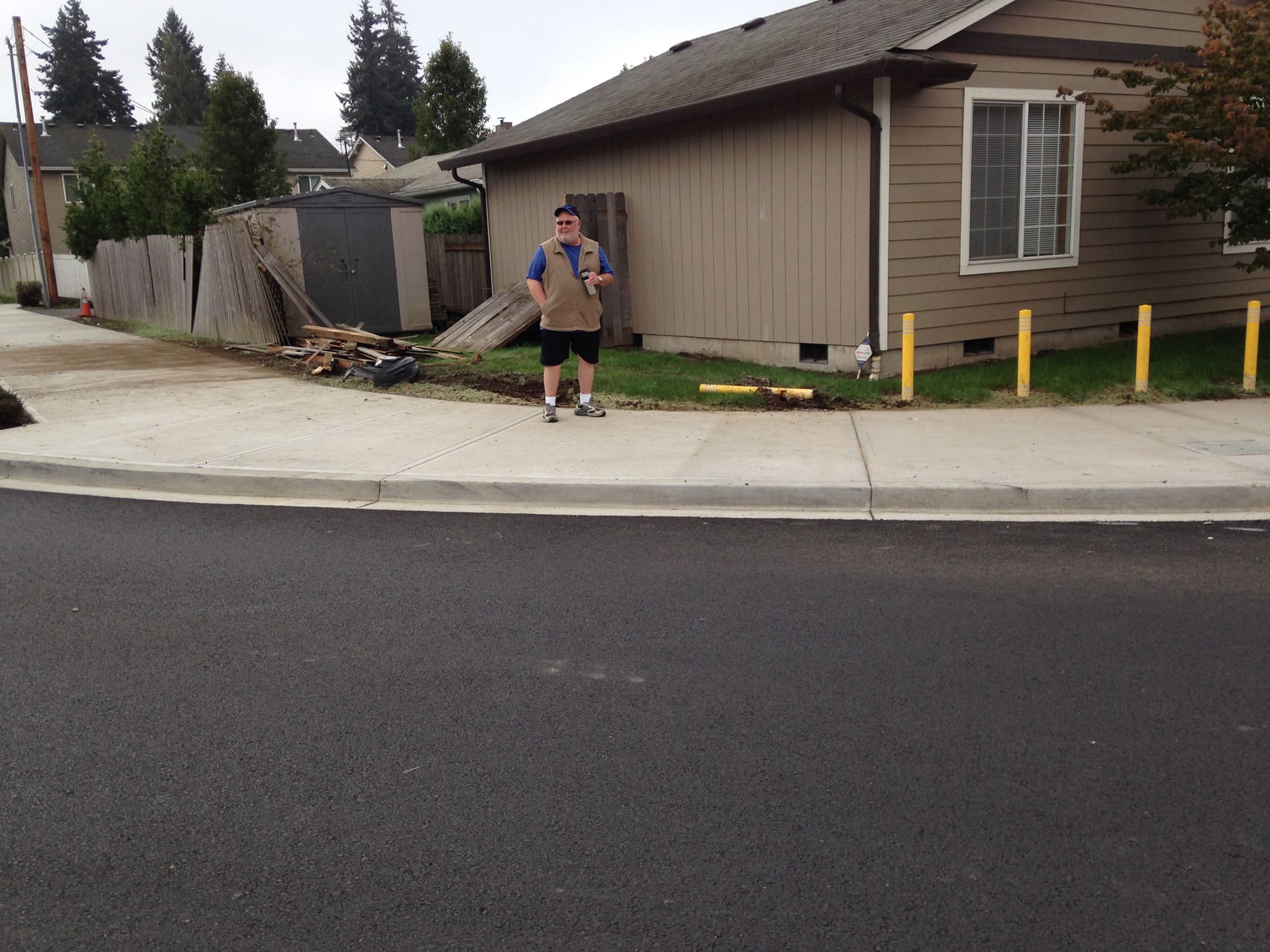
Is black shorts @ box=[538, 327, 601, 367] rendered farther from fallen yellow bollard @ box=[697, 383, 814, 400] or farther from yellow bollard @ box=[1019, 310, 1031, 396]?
yellow bollard @ box=[1019, 310, 1031, 396]

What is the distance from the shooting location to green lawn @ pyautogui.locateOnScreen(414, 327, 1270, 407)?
1034cm

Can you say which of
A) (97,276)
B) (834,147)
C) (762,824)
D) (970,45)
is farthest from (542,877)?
(97,276)

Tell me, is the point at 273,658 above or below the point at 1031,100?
below

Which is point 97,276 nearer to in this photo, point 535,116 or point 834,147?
point 535,116

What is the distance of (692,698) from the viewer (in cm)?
429

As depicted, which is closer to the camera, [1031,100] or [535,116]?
[1031,100]

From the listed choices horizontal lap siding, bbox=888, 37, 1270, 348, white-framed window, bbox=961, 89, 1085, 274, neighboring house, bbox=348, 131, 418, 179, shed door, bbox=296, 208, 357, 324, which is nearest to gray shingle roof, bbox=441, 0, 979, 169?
horizontal lap siding, bbox=888, 37, 1270, 348

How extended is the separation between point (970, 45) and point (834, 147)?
181 centimetres

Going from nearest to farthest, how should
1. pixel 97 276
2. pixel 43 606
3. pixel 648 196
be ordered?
pixel 43 606
pixel 648 196
pixel 97 276

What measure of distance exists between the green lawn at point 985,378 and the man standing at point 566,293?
1198mm

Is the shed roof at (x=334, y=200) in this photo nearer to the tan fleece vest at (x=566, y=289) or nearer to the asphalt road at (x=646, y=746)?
Answer: the tan fleece vest at (x=566, y=289)

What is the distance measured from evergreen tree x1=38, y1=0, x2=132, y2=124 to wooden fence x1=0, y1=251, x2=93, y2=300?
44297 mm

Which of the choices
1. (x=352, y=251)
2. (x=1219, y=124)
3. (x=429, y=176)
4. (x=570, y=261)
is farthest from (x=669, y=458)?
(x=429, y=176)

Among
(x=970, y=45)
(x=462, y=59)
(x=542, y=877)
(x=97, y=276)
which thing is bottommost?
(x=542, y=877)
